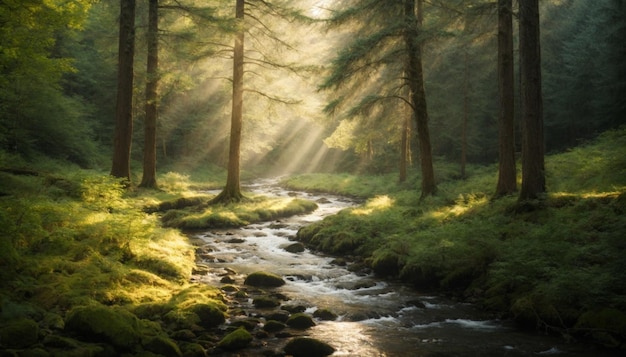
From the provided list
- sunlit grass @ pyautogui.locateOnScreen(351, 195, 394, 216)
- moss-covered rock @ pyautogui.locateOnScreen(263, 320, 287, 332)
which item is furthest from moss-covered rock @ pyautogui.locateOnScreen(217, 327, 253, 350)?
sunlit grass @ pyautogui.locateOnScreen(351, 195, 394, 216)

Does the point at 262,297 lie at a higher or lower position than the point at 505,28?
lower

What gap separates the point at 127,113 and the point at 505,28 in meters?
13.7

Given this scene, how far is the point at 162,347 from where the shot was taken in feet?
18.5

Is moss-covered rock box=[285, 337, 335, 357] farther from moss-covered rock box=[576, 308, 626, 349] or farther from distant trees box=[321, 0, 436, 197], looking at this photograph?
distant trees box=[321, 0, 436, 197]

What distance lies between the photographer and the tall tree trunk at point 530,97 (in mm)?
10352

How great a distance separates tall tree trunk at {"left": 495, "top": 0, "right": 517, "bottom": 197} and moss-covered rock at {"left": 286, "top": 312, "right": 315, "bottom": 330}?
8379mm

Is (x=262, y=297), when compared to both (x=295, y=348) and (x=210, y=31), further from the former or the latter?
(x=210, y=31)

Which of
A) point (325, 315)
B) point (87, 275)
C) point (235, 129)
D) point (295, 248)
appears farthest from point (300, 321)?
point (235, 129)

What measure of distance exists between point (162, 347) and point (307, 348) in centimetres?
203

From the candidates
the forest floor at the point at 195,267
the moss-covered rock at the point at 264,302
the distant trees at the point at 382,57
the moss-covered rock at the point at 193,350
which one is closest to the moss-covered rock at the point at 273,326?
the forest floor at the point at 195,267

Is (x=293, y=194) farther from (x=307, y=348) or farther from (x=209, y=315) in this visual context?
(x=307, y=348)

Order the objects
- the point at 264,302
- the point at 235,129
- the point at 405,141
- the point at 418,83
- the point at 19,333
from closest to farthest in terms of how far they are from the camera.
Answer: the point at 19,333
the point at 264,302
the point at 418,83
the point at 235,129
the point at 405,141

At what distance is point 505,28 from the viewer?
13.1 metres

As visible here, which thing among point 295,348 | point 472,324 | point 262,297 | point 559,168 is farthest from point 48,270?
point 559,168
